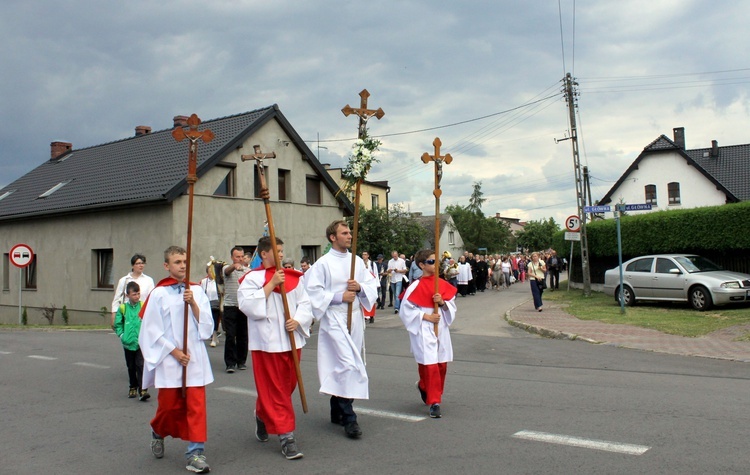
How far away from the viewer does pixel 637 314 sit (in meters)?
16.2

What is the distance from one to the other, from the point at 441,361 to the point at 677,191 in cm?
4304

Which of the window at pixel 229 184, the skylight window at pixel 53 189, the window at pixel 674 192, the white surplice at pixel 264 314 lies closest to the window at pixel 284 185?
the window at pixel 229 184

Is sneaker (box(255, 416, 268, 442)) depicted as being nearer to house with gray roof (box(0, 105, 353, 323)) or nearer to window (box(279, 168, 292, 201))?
house with gray roof (box(0, 105, 353, 323))

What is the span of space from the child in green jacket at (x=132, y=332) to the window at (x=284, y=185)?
693 inches

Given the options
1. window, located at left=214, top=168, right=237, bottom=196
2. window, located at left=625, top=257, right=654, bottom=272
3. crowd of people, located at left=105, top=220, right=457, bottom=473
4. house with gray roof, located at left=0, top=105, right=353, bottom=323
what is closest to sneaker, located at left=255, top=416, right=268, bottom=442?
crowd of people, located at left=105, top=220, right=457, bottom=473

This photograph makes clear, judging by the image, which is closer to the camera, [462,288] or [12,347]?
[12,347]

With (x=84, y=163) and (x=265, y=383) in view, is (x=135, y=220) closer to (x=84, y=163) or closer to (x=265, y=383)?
(x=84, y=163)

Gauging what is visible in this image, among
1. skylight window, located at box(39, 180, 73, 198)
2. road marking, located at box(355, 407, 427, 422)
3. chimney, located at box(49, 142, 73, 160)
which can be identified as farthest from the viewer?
chimney, located at box(49, 142, 73, 160)

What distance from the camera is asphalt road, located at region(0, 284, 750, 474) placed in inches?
199

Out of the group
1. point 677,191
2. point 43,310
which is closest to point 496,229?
point 677,191

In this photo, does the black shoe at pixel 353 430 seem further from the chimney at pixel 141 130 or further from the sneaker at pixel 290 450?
the chimney at pixel 141 130

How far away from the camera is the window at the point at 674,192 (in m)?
44.2

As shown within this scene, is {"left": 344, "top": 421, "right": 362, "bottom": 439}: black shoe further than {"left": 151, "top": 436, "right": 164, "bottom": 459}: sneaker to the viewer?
Yes

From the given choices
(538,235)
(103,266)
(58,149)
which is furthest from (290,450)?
(538,235)
